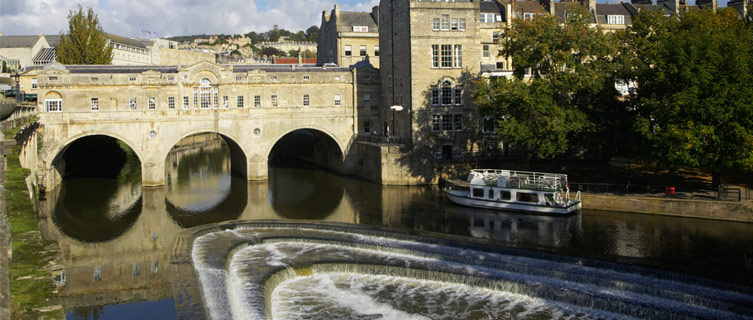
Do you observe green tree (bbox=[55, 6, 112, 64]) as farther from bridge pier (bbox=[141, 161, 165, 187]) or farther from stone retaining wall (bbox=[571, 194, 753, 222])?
stone retaining wall (bbox=[571, 194, 753, 222])

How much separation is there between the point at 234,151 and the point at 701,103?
42.1m

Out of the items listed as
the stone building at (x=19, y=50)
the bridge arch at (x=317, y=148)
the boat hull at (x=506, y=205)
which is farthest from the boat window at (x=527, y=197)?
the stone building at (x=19, y=50)

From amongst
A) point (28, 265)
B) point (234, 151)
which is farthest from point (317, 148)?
point (28, 265)

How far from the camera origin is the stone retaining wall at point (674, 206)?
40531mm

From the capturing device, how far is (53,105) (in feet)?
181

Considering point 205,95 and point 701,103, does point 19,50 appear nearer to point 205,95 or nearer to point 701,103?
point 205,95

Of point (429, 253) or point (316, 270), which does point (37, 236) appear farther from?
point (429, 253)

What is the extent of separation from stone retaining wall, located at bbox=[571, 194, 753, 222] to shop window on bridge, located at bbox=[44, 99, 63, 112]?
135 feet

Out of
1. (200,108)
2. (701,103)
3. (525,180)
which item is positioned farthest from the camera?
(200,108)

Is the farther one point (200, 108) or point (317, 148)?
point (317, 148)

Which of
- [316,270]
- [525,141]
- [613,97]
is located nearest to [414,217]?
[525,141]

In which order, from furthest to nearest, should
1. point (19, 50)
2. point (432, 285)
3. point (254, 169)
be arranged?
1. point (19, 50)
2. point (254, 169)
3. point (432, 285)

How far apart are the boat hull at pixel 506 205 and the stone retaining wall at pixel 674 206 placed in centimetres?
154

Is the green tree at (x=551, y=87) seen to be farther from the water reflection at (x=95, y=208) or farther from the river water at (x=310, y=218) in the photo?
the water reflection at (x=95, y=208)
